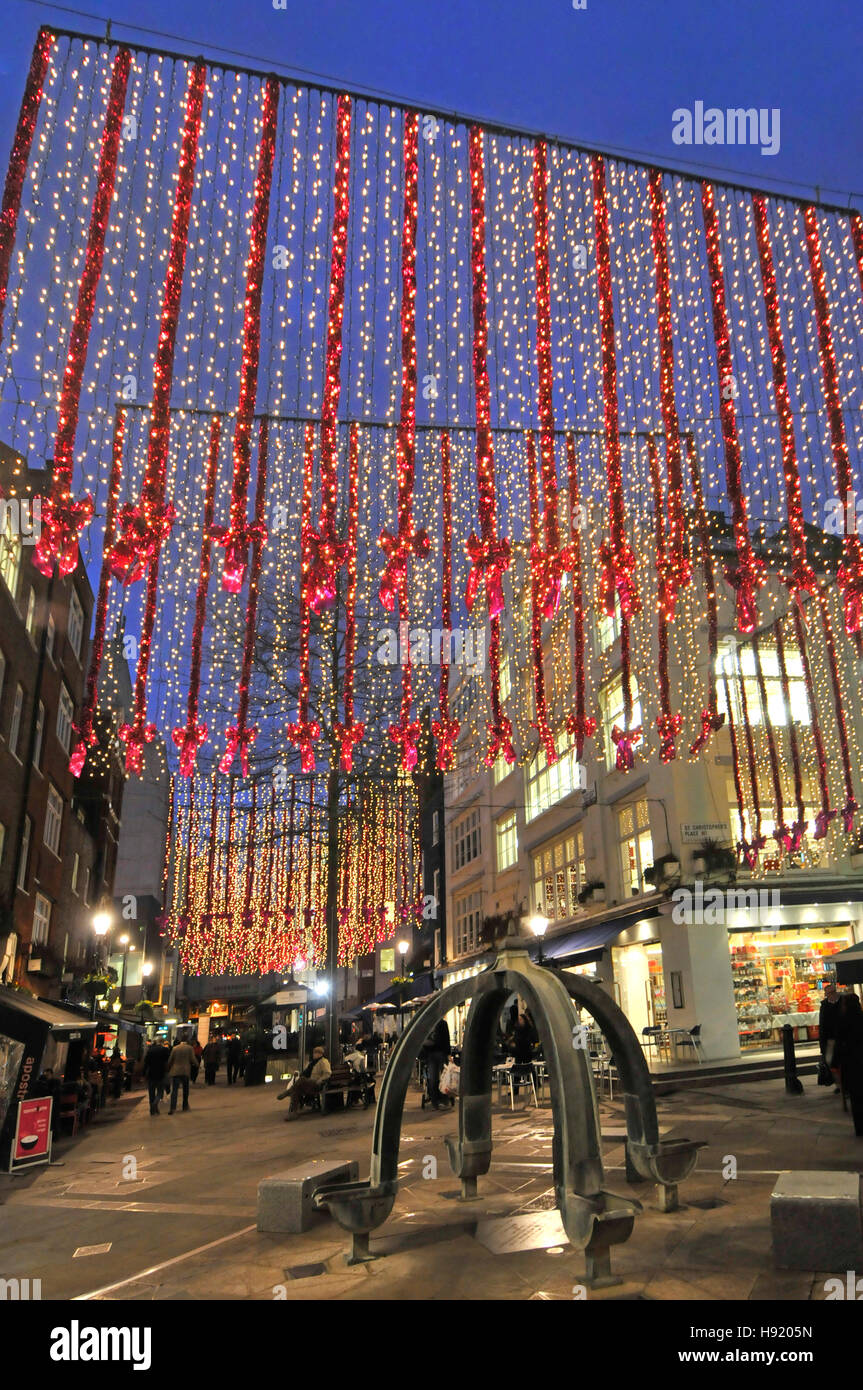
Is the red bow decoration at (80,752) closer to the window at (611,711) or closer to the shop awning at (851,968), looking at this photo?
the shop awning at (851,968)

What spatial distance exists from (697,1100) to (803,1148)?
5.85 m

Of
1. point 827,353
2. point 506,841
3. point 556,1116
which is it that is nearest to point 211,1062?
point 506,841

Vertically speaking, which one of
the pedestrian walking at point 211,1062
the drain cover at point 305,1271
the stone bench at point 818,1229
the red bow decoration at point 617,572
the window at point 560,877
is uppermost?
the red bow decoration at point 617,572

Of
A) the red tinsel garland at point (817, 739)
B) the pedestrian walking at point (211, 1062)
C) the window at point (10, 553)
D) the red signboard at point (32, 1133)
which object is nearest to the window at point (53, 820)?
the window at point (10, 553)

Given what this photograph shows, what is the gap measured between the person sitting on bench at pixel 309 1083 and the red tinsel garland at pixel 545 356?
1096 centimetres

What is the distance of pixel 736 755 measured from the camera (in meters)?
21.6

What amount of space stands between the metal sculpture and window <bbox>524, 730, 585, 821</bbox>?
20.8 meters

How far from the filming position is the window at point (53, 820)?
26.6m

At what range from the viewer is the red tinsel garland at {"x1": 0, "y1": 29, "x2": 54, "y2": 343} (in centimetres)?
821

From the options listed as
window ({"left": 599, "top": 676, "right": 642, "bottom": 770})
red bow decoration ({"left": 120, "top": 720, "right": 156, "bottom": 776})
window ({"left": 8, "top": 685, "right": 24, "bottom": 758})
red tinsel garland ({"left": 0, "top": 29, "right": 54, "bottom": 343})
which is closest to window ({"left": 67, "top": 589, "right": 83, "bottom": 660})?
window ({"left": 8, "top": 685, "right": 24, "bottom": 758})

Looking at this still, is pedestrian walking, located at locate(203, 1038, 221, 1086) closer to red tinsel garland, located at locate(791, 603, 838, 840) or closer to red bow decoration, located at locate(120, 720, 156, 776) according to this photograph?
red bow decoration, located at locate(120, 720, 156, 776)
